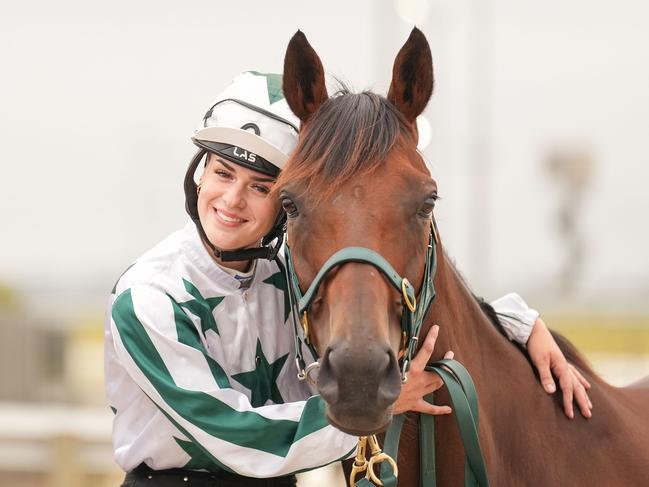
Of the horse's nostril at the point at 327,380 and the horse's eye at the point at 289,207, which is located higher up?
the horse's eye at the point at 289,207

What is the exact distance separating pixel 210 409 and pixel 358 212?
26.0 inches

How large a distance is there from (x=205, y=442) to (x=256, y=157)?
0.81 metres

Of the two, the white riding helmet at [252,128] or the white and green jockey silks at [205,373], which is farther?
the white riding helmet at [252,128]

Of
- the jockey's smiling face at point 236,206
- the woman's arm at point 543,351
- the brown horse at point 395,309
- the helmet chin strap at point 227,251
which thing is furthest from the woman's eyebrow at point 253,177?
the woman's arm at point 543,351

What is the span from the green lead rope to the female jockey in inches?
1.9

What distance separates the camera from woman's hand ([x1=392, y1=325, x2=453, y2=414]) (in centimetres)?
272

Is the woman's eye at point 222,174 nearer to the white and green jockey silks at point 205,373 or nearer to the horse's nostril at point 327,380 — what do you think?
the white and green jockey silks at point 205,373

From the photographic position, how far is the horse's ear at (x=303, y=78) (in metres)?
2.78

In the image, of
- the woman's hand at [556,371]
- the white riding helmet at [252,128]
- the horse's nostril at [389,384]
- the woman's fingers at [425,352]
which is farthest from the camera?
the woman's hand at [556,371]

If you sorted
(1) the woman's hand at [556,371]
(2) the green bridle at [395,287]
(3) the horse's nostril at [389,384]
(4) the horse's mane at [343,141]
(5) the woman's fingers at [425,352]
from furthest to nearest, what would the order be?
1. (1) the woman's hand at [556,371]
2. (5) the woman's fingers at [425,352]
3. (4) the horse's mane at [343,141]
4. (2) the green bridle at [395,287]
5. (3) the horse's nostril at [389,384]

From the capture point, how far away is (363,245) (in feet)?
8.11

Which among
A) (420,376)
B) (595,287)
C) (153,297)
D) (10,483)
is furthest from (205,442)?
(595,287)

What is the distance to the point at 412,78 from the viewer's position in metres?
2.81

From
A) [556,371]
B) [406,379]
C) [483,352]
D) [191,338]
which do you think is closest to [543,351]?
[556,371]
